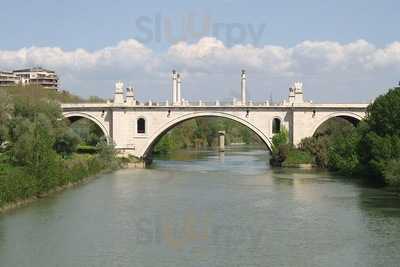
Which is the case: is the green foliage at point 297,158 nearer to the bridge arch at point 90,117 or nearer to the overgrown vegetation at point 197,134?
the bridge arch at point 90,117

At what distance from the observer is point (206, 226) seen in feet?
62.2

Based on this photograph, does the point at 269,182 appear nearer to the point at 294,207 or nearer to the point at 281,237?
the point at 294,207

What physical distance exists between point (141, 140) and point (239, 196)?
17.8 m

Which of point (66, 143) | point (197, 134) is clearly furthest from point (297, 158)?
point (197, 134)

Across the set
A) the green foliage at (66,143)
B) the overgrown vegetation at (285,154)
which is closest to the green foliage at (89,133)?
the green foliage at (66,143)

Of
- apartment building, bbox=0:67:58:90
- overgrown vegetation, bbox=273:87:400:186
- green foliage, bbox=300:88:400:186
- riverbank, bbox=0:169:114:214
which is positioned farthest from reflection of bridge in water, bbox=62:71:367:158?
apartment building, bbox=0:67:58:90

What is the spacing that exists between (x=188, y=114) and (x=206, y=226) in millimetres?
23327

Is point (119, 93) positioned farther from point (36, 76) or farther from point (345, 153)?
point (36, 76)

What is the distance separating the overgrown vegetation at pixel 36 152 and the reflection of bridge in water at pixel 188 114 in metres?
3.89

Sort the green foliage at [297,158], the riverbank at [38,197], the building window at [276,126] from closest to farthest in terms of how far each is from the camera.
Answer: the riverbank at [38,197] < the green foliage at [297,158] < the building window at [276,126]

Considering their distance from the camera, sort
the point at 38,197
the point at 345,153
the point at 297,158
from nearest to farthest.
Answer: the point at 38,197, the point at 345,153, the point at 297,158

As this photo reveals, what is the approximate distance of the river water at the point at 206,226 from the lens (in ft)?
50.3

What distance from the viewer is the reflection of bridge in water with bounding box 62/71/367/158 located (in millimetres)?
41062

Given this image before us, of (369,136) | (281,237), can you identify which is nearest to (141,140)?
(369,136)
